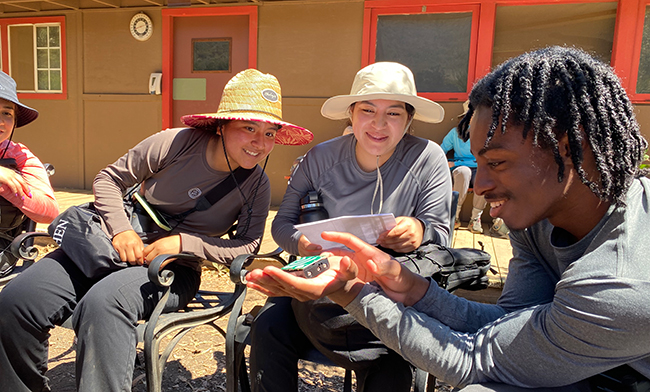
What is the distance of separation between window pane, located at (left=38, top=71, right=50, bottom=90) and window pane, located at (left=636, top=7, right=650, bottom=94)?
31.3 feet

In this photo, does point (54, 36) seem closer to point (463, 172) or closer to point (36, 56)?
point (36, 56)

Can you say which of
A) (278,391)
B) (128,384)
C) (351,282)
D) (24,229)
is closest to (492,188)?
(351,282)

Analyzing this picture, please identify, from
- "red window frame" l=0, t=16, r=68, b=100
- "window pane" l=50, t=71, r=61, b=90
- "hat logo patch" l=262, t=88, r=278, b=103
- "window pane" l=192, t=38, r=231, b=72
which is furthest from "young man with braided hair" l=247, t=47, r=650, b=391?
"window pane" l=50, t=71, r=61, b=90

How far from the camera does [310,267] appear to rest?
153 centimetres

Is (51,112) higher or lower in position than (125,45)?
lower

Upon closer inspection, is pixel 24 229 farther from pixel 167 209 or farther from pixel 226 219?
pixel 226 219

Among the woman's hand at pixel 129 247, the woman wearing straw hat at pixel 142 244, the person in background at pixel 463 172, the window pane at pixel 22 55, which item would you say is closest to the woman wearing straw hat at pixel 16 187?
the woman wearing straw hat at pixel 142 244


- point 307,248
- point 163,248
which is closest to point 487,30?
point 307,248

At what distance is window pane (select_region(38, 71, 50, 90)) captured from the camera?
848cm

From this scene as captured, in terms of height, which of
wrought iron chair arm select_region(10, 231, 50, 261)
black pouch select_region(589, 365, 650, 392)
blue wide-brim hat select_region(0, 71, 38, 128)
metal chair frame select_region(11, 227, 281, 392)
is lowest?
metal chair frame select_region(11, 227, 281, 392)

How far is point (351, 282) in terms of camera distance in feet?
5.27

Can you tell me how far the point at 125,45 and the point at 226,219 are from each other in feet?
21.6

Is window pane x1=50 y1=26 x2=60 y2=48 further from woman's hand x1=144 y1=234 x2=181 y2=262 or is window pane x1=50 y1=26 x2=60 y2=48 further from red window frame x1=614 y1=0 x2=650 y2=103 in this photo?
red window frame x1=614 y1=0 x2=650 y2=103

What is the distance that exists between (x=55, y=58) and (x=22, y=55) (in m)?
0.72
